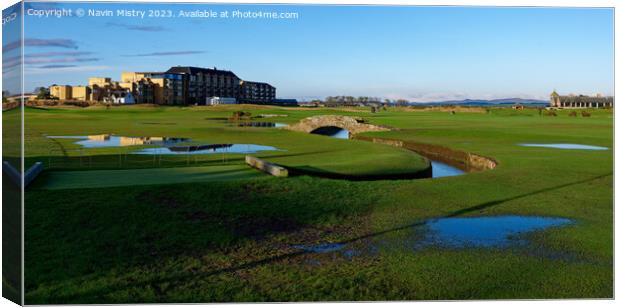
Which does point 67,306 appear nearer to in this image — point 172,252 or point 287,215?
point 172,252

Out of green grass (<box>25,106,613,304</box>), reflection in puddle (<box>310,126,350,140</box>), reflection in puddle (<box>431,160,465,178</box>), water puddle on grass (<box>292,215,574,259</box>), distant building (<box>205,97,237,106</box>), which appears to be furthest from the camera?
reflection in puddle (<box>310,126,350,140</box>)

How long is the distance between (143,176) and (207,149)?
9796 mm

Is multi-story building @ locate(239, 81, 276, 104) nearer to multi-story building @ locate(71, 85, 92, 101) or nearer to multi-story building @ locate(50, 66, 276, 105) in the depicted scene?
multi-story building @ locate(50, 66, 276, 105)

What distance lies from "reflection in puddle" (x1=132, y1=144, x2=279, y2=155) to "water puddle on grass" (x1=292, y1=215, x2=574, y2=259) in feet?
48.0

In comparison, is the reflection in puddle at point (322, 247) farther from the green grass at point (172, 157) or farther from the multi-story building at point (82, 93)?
the multi-story building at point (82, 93)

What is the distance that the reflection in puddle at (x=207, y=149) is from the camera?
85.9 ft

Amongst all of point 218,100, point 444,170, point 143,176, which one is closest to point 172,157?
point 143,176

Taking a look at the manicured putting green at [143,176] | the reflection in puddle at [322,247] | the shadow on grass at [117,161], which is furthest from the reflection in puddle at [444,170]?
the reflection in puddle at [322,247]

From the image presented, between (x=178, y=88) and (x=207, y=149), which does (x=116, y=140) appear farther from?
(x=178, y=88)

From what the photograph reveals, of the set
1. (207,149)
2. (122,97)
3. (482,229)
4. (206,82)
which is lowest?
(482,229)

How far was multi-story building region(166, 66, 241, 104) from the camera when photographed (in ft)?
54.2

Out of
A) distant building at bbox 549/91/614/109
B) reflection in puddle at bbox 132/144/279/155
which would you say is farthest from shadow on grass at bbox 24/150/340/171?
distant building at bbox 549/91/614/109

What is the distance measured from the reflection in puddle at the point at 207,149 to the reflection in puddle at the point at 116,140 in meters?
1.85

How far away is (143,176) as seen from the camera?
18.2m
